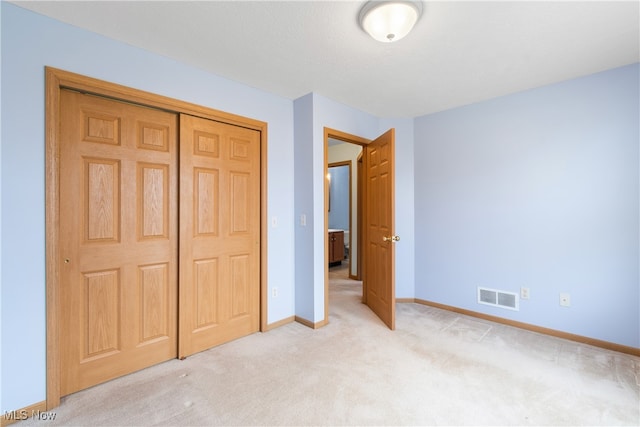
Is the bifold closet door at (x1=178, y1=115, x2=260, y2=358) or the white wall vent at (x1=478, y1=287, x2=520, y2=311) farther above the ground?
the bifold closet door at (x1=178, y1=115, x2=260, y2=358)

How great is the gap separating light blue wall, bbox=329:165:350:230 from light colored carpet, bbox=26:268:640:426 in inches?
185

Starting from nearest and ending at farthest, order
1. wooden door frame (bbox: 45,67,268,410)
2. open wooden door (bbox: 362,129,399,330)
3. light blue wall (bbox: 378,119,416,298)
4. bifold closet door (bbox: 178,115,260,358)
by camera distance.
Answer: wooden door frame (bbox: 45,67,268,410) → bifold closet door (bbox: 178,115,260,358) → open wooden door (bbox: 362,129,399,330) → light blue wall (bbox: 378,119,416,298)

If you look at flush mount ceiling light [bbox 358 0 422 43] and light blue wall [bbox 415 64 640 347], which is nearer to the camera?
flush mount ceiling light [bbox 358 0 422 43]

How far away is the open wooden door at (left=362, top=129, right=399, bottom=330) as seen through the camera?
2.96m

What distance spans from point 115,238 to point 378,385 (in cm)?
208

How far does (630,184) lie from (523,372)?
1.78m

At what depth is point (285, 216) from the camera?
3.09 meters

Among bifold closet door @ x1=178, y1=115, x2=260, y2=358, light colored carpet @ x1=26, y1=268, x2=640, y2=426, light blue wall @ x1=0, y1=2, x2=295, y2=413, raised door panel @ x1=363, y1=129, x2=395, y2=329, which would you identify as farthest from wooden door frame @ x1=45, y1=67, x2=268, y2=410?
raised door panel @ x1=363, y1=129, x2=395, y2=329

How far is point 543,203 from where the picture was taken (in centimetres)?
284

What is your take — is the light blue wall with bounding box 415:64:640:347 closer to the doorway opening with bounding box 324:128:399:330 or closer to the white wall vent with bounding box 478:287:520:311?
the white wall vent with bounding box 478:287:520:311

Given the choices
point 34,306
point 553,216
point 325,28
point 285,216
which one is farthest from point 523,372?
point 34,306

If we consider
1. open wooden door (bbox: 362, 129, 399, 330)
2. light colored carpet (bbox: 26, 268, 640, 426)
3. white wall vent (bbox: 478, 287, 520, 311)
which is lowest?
light colored carpet (bbox: 26, 268, 640, 426)

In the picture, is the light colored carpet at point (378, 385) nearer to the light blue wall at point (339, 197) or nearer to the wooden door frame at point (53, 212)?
the wooden door frame at point (53, 212)

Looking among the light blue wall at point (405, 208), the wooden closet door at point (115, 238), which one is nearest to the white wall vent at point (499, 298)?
the light blue wall at point (405, 208)
